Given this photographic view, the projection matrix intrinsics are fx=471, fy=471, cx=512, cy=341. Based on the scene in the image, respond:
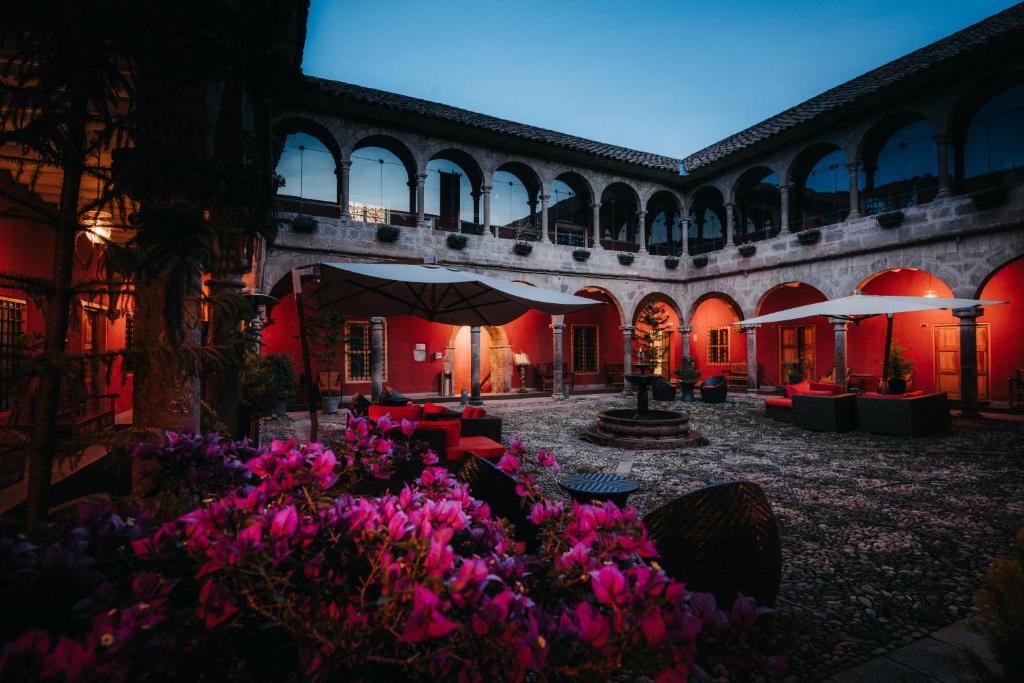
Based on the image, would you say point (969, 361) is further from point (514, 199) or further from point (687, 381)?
point (514, 199)

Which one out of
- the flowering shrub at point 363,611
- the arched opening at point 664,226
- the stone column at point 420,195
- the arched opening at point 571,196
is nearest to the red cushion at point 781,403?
the arched opening at point 571,196

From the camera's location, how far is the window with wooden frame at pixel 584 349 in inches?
687

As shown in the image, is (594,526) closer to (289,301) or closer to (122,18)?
(122,18)

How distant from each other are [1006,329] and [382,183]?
52.2 feet

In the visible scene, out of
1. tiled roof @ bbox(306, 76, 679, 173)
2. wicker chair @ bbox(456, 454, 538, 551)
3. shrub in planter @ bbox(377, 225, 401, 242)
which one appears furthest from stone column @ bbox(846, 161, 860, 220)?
wicker chair @ bbox(456, 454, 538, 551)

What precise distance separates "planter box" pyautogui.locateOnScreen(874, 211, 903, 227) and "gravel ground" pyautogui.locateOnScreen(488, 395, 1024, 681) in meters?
4.70

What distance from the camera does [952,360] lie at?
39.0ft

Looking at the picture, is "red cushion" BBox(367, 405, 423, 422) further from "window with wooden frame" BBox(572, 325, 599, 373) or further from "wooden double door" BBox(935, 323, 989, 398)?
"wooden double door" BBox(935, 323, 989, 398)

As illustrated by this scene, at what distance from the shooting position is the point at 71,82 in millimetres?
1225

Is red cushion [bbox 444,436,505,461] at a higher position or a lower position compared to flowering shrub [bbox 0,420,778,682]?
lower

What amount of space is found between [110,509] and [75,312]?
2.05ft

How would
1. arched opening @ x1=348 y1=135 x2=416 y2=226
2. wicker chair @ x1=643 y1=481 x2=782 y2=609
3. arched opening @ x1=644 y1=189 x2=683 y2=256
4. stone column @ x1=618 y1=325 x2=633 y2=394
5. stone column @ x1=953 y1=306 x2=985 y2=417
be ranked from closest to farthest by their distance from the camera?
wicker chair @ x1=643 y1=481 x2=782 y2=609 → stone column @ x1=953 y1=306 x2=985 y2=417 → arched opening @ x1=348 y1=135 x2=416 y2=226 → stone column @ x1=618 y1=325 x2=633 y2=394 → arched opening @ x1=644 y1=189 x2=683 y2=256

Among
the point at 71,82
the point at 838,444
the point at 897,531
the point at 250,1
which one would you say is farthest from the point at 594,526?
the point at 838,444

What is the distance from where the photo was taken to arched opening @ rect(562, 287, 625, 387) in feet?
56.5
